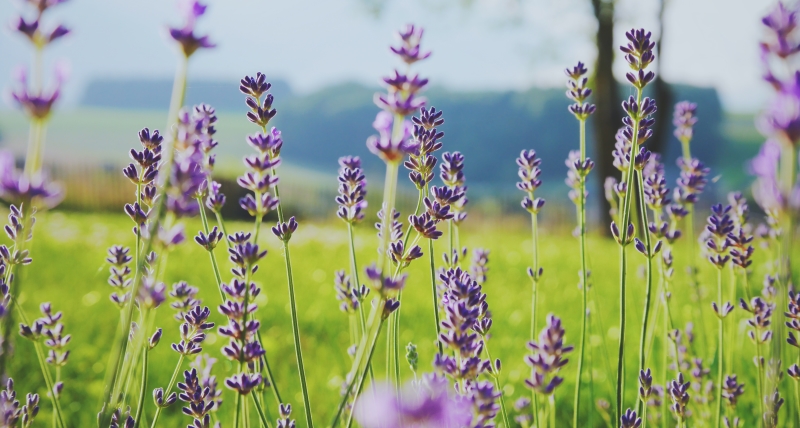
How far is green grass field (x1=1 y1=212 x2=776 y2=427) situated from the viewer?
2.85 metres

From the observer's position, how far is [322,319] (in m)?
4.18

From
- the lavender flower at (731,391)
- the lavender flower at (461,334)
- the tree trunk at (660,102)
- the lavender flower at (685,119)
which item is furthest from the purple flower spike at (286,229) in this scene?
the tree trunk at (660,102)

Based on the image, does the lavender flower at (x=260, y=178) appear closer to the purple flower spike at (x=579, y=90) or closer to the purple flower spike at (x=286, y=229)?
the purple flower spike at (x=286, y=229)

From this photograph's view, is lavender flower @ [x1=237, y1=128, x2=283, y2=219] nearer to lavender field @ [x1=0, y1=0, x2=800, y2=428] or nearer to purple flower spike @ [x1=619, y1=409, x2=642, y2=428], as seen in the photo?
lavender field @ [x1=0, y1=0, x2=800, y2=428]

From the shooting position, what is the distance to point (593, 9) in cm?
1299

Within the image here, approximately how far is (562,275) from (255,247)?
5487 mm

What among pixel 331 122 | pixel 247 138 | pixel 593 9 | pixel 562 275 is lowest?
pixel 562 275

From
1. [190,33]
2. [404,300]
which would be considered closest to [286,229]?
[190,33]

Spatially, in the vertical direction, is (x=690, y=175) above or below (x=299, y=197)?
below

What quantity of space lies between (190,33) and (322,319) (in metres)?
3.51

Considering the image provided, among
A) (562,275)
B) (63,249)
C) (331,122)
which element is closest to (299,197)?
(63,249)

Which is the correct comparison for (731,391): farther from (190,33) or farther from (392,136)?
(190,33)

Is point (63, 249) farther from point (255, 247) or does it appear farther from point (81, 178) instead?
point (81, 178)

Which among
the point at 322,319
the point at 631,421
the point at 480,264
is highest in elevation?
the point at 480,264
